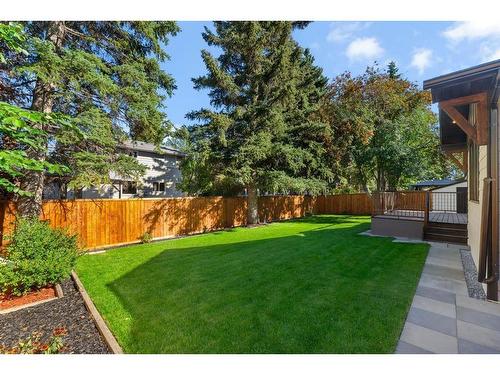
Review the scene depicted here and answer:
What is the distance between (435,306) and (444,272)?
222 centimetres

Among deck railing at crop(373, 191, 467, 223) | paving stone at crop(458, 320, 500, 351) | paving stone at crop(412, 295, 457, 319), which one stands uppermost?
deck railing at crop(373, 191, 467, 223)

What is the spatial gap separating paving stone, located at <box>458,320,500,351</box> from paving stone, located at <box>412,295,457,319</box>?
0.95ft

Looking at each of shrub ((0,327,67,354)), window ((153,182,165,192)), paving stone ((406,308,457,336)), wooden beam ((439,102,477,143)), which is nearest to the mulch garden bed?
shrub ((0,327,67,354))

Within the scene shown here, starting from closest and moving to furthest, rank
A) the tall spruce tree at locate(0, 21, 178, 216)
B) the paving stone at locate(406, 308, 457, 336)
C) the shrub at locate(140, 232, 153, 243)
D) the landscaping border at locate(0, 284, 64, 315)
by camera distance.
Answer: the paving stone at locate(406, 308, 457, 336), the landscaping border at locate(0, 284, 64, 315), the tall spruce tree at locate(0, 21, 178, 216), the shrub at locate(140, 232, 153, 243)

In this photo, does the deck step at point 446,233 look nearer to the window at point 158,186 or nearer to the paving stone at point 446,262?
the paving stone at point 446,262

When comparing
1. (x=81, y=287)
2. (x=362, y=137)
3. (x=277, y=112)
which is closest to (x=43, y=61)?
(x=81, y=287)

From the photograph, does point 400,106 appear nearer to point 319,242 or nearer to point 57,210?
point 319,242

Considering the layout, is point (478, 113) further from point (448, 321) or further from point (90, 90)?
point (90, 90)

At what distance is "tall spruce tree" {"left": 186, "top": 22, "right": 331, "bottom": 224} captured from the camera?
42.8ft

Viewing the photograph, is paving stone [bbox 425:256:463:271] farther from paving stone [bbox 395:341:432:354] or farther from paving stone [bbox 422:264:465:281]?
paving stone [bbox 395:341:432:354]

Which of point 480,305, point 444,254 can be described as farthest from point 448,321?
point 444,254

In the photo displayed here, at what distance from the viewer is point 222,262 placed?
22.1 feet

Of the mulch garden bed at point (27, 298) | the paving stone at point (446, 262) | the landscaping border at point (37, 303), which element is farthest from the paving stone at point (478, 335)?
the mulch garden bed at point (27, 298)

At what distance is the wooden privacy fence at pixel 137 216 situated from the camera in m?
7.96
